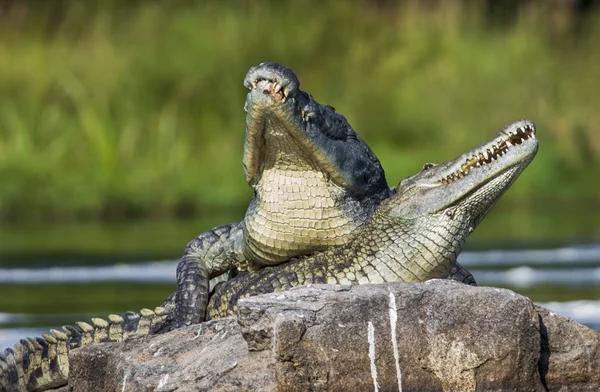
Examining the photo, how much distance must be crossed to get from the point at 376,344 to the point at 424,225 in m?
1.19

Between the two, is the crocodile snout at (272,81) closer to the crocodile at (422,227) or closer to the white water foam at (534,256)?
the crocodile at (422,227)

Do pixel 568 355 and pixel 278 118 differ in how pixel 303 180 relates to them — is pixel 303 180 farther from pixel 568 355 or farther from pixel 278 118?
pixel 568 355

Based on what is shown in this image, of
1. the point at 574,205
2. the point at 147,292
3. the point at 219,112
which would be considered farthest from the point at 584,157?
the point at 147,292

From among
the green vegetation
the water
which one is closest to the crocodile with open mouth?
the water

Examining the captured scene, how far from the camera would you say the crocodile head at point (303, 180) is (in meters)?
6.63

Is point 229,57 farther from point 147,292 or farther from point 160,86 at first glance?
point 147,292

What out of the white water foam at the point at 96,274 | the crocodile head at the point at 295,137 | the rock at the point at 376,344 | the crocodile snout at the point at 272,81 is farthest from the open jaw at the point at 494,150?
the white water foam at the point at 96,274

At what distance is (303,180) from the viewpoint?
682cm

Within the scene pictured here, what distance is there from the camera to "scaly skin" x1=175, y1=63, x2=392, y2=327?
21.4 ft

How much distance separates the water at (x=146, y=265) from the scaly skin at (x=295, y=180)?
2.58m

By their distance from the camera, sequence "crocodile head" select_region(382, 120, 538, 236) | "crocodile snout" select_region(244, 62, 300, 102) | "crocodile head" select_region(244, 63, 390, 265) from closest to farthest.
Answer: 1. "crocodile snout" select_region(244, 62, 300, 102)
2. "crocodile head" select_region(244, 63, 390, 265)
3. "crocodile head" select_region(382, 120, 538, 236)

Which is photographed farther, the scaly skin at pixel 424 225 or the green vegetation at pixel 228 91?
the green vegetation at pixel 228 91

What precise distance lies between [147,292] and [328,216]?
5.13 metres

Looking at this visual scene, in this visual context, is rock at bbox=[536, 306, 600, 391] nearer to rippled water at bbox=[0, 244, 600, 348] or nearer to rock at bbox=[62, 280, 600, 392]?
rock at bbox=[62, 280, 600, 392]
